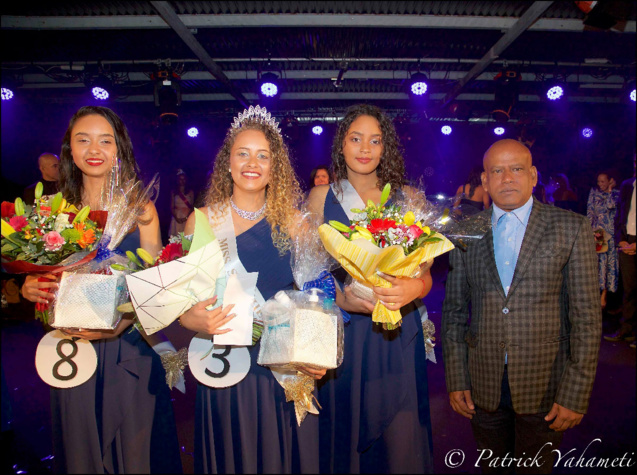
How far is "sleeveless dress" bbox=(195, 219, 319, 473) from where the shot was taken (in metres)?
1.58

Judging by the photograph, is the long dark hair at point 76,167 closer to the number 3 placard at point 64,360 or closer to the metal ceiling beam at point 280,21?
the number 3 placard at point 64,360

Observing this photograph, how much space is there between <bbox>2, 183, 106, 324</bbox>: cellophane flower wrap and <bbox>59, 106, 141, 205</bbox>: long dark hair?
1.53 ft

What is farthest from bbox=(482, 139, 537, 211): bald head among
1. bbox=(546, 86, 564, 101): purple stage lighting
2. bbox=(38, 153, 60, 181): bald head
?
bbox=(546, 86, 564, 101): purple stage lighting

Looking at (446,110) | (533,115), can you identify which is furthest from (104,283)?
(533,115)

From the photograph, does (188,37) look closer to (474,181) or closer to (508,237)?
(474,181)

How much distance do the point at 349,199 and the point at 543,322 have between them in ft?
3.61

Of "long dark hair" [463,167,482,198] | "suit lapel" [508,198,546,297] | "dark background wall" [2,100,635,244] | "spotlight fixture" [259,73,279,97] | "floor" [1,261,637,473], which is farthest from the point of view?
"dark background wall" [2,100,635,244]

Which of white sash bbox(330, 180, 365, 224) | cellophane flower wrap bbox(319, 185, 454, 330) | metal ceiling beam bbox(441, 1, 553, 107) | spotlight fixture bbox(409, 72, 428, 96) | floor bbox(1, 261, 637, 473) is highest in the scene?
spotlight fixture bbox(409, 72, 428, 96)

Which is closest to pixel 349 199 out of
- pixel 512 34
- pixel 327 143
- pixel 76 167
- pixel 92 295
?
pixel 92 295

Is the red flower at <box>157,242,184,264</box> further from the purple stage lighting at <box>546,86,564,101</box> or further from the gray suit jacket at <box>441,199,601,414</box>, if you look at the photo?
the purple stage lighting at <box>546,86,564,101</box>

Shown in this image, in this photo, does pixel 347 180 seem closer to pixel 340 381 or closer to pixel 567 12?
pixel 340 381

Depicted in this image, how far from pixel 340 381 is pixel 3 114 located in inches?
366

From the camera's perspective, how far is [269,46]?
19.2 ft

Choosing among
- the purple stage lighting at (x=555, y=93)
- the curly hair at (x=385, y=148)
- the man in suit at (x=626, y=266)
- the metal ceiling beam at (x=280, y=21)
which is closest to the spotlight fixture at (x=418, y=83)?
the metal ceiling beam at (x=280, y=21)
